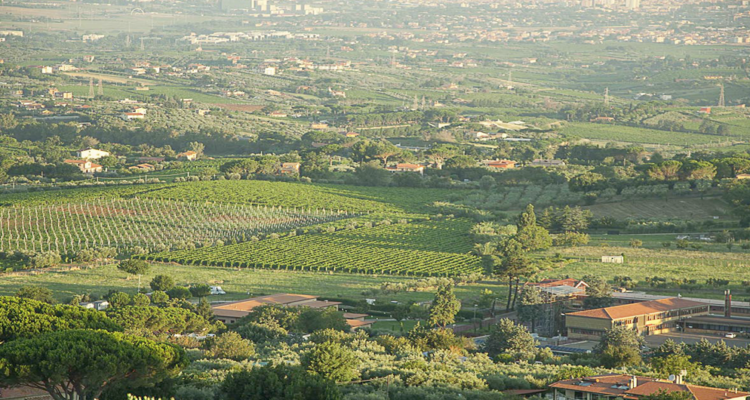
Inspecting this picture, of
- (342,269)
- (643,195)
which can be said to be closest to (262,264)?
(342,269)

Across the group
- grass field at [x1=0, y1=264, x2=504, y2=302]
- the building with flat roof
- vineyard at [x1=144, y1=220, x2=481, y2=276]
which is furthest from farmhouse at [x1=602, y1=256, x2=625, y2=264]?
the building with flat roof

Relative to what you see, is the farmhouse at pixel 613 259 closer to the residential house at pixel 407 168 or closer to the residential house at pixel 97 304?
the residential house at pixel 97 304

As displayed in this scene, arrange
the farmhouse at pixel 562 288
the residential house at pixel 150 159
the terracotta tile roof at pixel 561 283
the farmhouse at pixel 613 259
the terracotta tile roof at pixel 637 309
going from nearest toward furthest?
the terracotta tile roof at pixel 637 309 → the farmhouse at pixel 562 288 → the terracotta tile roof at pixel 561 283 → the farmhouse at pixel 613 259 → the residential house at pixel 150 159

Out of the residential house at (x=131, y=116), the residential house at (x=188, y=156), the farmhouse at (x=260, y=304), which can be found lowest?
the residential house at (x=131, y=116)

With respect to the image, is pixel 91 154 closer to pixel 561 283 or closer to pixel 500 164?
pixel 500 164

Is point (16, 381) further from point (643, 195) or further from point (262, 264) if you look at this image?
point (643, 195)

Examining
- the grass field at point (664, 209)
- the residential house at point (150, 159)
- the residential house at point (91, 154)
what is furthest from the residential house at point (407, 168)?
the residential house at point (91, 154)
